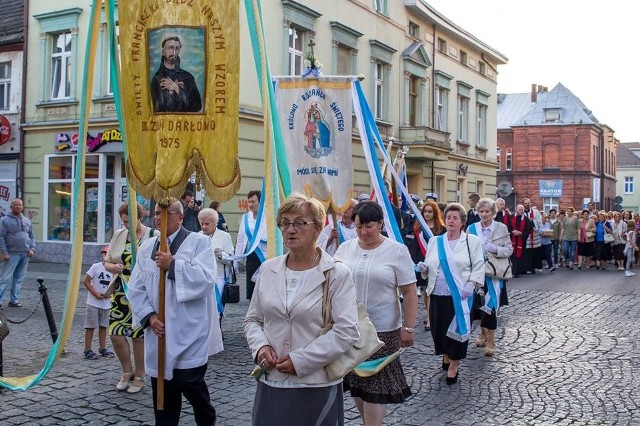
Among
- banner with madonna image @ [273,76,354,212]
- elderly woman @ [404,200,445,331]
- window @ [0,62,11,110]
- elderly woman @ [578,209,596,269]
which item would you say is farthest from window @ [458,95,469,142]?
banner with madonna image @ [273,76,354,212]

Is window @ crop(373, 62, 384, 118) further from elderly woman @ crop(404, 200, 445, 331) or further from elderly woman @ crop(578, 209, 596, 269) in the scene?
elderly woman @ crop(404, 200, 445, 331)

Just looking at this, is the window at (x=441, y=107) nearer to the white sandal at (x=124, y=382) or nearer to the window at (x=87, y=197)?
the window at (x=87, y=197)

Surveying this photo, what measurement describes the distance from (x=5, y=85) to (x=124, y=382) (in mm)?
19059

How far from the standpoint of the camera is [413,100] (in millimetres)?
31203

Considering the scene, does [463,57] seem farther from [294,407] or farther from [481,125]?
[294,407]

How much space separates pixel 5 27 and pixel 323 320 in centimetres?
2317

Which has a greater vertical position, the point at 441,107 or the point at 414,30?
the point at 414,30

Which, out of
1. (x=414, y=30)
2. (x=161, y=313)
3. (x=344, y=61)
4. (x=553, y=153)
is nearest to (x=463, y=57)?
(x=414, y=30)

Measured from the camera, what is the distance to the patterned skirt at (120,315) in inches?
277

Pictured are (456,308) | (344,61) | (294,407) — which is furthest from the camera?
(344,61)

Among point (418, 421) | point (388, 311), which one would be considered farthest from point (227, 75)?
point (418, 421)

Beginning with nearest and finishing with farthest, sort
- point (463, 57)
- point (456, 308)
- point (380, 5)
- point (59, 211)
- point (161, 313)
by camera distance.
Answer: point (161, 313) → point (456, 308) → point (59, 211) → point (380, 5) → point (463, 57)

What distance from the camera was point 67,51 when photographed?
72.6 feet

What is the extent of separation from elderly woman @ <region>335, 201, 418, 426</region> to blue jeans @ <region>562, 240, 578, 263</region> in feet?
65.7
